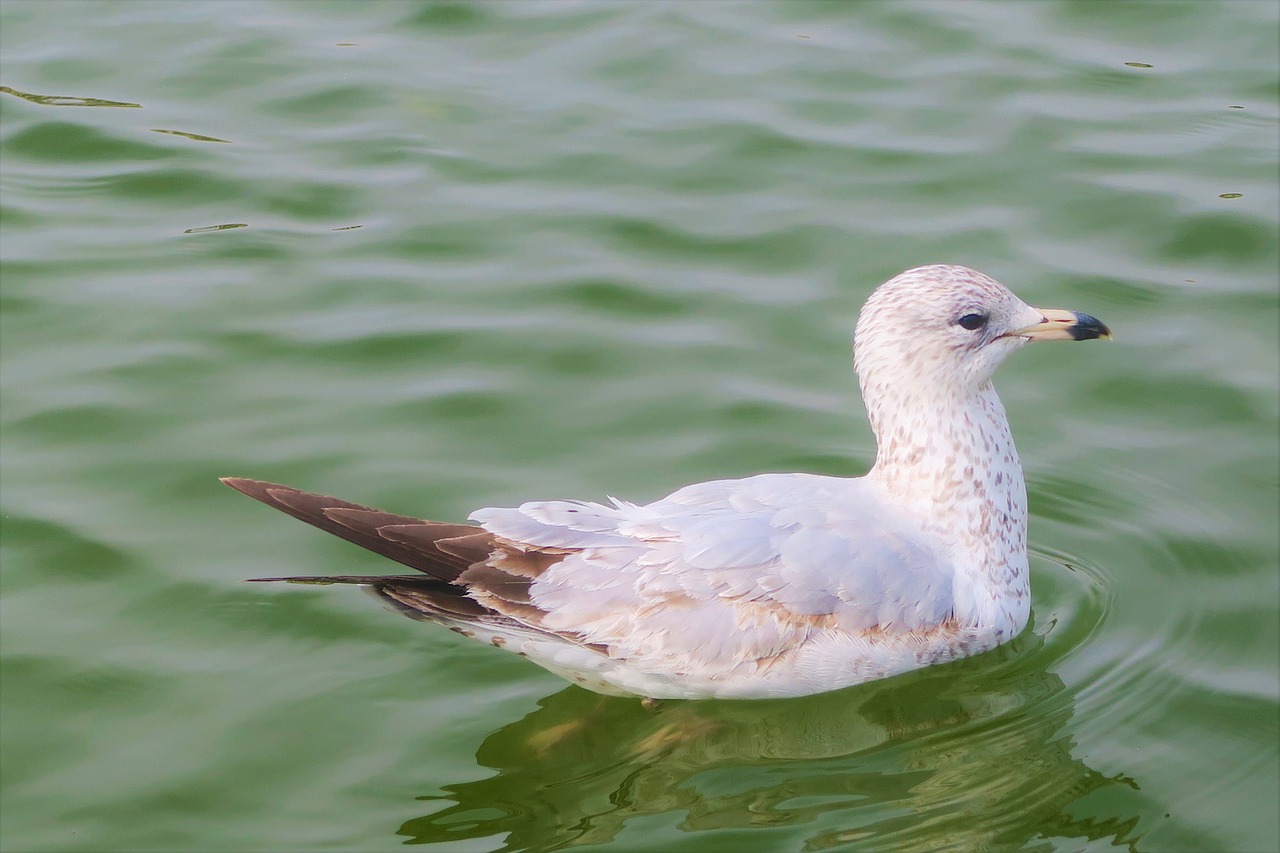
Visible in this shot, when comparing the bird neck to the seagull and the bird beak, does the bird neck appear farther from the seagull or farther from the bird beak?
the bird beak

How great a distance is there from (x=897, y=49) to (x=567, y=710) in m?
5.82

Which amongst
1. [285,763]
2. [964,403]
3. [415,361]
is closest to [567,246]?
[415,361]

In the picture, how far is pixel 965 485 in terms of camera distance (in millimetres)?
5684

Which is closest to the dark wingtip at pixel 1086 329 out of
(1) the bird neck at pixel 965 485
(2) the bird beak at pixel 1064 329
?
(2) the bird beak at pixel 1064 329

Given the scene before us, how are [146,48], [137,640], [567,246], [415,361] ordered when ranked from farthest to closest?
[146,48] < [567,246] < [415,361] < [137,640]

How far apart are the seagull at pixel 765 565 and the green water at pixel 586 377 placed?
266 mm

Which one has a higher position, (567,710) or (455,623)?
(455,623)

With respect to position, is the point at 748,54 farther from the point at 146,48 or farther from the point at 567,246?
the point at 146,48

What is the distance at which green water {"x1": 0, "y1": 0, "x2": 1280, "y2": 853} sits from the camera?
5.17 meters

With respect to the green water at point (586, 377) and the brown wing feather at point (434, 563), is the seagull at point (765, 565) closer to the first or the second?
the brown wing feather at point (434, 563)

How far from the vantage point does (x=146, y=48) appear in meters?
9.95

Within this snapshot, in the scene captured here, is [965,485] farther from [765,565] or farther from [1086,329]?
[765,565]

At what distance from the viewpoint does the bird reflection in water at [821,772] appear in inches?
194

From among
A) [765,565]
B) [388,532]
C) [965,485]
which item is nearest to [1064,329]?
[965,485]
